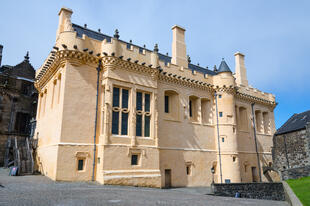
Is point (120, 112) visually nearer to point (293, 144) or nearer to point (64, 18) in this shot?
point (64, 18)

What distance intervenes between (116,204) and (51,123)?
40.0 ft

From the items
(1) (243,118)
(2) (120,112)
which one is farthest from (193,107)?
(2) (120,112)

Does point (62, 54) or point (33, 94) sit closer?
point (62, 54)

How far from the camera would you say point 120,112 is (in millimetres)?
18406

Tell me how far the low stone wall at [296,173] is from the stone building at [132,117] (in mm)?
4417

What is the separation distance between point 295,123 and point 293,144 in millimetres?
3471

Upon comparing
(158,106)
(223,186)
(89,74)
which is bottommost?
(223,186)

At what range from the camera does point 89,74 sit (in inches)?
715

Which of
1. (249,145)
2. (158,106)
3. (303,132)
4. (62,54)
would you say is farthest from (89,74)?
(303,132)

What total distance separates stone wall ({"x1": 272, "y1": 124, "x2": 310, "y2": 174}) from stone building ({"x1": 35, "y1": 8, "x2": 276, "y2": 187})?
15.7 feet

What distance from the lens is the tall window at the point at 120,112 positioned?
18031 mm

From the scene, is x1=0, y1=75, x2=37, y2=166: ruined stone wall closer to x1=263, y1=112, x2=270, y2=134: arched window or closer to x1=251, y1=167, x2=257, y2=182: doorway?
x1=251, y1=167, x2=257, y2=182: doorway

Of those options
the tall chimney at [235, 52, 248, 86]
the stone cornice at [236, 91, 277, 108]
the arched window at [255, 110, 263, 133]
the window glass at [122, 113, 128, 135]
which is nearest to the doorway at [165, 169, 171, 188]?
the window glass at [122, 113, 128, 135]

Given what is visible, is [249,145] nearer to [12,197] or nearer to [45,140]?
[45,140]
